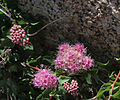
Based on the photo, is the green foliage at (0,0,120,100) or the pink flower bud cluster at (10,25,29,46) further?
the green foliage at (0,0,120,100)

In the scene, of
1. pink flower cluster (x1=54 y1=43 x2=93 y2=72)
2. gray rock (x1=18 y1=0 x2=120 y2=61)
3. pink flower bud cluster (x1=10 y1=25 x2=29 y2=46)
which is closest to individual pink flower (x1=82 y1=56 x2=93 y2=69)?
pink flower cluster (x1=54 y1=43 x2=93 y2=72)

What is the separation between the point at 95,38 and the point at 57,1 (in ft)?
1.59

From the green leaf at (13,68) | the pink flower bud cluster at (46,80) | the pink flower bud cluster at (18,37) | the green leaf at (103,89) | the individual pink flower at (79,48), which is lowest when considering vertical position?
the green leaf at (103,89)

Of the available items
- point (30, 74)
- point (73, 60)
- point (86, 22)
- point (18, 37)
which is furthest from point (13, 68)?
point (86, 22)

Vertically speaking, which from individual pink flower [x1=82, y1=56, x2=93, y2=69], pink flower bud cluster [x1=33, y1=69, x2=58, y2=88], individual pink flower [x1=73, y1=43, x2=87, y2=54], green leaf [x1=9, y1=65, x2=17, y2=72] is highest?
individual pink flower [x1=73, y1=43, x2=87, y2=54]

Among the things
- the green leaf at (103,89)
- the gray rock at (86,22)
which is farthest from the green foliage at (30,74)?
the gray rock at (86,22)

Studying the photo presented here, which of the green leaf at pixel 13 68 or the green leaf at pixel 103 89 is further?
the green leaf at pixel 13 68

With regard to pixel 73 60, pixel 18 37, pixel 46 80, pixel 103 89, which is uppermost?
pixel 18 37

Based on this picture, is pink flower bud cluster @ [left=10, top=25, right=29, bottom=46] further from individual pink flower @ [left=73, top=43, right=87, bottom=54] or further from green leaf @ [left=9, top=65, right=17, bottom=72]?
individual pink flower @ [left=73, top=43, right=87, bottom=54]

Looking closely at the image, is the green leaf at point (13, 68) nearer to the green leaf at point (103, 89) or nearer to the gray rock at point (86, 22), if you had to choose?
the gray rock at point (86, 22)

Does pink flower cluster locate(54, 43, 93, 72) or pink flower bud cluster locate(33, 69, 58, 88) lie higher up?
pink flower cluster locate(54, 43, 93, 72)

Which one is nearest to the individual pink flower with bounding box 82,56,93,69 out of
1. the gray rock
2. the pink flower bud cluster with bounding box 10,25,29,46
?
the gray rock

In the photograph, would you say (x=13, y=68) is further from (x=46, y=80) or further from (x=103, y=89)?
(x=103, y=89)

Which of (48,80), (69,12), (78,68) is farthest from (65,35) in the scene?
(48,80)
